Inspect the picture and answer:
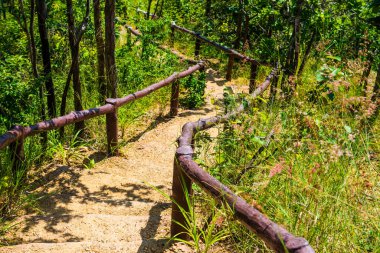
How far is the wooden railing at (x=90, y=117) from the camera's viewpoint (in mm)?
3778

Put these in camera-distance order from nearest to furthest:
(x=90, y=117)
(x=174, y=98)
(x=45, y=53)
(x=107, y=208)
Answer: (x=107, y=208) < (x=90, y=117) < (x=45, y=53) < (x=174, y=98)

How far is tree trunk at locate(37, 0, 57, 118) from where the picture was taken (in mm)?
5027

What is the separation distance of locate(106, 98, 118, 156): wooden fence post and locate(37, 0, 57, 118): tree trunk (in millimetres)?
835

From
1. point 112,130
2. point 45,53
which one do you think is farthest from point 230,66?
point 45,53

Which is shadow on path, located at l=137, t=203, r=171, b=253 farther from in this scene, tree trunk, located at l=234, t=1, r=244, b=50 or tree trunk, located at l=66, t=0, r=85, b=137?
tree trunk, located at l=234, t=1, r=244, b=50

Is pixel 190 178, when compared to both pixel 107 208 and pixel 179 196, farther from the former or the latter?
pixel 107 208

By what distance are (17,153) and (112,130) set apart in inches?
65.7

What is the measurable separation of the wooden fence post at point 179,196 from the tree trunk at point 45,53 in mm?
2712

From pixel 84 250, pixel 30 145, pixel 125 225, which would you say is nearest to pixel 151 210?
pixel 125 225

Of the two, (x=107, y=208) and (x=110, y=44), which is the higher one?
(x=110, y=44)

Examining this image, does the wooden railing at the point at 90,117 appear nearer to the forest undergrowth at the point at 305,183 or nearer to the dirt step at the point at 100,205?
the dirt step at the point at 100,205

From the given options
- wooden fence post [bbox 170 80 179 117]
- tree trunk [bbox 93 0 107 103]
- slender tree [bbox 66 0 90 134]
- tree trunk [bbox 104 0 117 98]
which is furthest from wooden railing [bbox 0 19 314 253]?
wooden fence post [bbox 170 80 179 117]

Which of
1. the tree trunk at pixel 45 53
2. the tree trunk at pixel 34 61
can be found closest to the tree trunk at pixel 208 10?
the tree trunk at pixel 45 53

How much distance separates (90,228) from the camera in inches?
142
